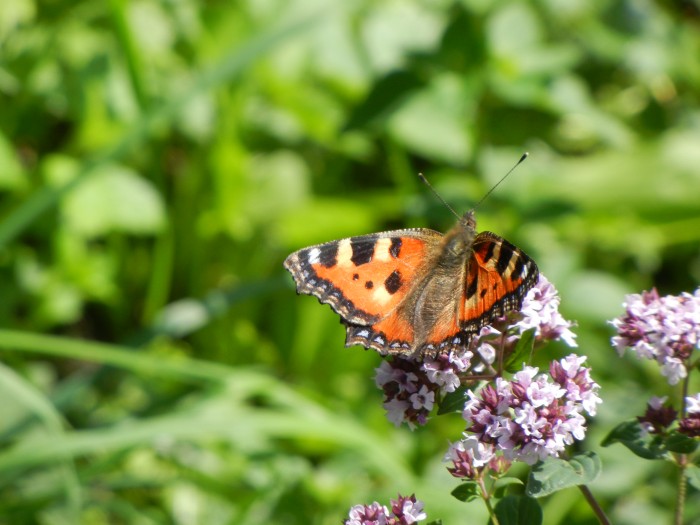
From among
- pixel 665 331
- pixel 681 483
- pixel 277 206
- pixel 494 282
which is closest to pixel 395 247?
pixel 494 282

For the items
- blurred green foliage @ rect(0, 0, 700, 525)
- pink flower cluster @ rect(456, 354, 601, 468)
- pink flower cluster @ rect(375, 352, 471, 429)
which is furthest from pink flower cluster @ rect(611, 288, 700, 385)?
blurred green foliage @ rect(0, 0, 700, 525)

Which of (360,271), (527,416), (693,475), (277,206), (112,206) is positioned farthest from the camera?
(277,206)

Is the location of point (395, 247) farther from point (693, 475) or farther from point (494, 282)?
point (693, 475)

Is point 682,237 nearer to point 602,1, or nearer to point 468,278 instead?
point 602,1

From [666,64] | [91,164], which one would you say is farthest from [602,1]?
[91,164]

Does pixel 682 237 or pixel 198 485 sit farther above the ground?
pixel 682 237
